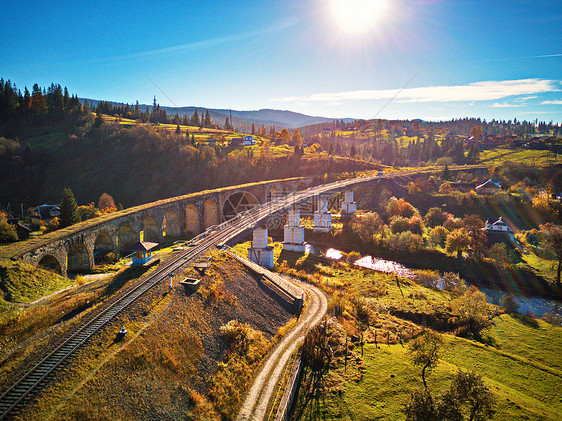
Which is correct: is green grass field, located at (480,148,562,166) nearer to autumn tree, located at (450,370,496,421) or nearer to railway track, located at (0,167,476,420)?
railway track, located at (0,167,476,420)

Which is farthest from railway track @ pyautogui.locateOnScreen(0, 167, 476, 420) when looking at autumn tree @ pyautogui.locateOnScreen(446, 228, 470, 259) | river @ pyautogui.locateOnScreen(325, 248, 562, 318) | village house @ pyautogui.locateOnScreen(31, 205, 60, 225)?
village house @ pyautogui.locateOnScreen(31, 205, 60, 225)

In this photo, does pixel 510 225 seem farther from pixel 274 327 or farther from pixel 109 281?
pixel 109 281

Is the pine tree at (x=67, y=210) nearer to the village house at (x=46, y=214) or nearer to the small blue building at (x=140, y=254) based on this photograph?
the small blue building at (x=140, y=254)

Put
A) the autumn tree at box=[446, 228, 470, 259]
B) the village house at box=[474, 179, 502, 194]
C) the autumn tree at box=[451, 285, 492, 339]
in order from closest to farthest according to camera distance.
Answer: the autumn tree at box=[451, 285, 492, 339], the autumn tree at box=[446, 228, 470, 259], the village house at box=[474, 179, 502, 194]

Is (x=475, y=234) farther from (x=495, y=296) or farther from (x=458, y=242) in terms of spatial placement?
(x=495, y=296)

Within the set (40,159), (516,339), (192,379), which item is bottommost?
(516,339)

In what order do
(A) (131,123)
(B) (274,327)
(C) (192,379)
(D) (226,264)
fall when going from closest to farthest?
1. (C) (192,379)
2. (B) (274,327)
3. (D) (226,264)
4. (A) (131,123)

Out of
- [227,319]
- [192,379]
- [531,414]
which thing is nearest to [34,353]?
[192,379]
